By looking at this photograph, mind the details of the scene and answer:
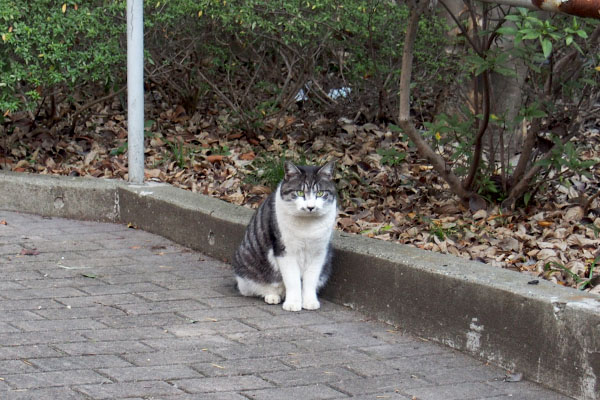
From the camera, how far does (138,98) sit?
6613mm

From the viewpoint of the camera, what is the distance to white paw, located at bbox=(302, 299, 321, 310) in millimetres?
4977

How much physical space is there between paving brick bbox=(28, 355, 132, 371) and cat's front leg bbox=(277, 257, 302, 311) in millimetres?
1173

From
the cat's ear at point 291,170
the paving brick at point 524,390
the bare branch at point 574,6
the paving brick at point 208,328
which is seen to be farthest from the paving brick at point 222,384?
the bare branch at point 574,6

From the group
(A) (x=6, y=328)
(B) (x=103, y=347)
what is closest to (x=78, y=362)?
(B) (x=103, y=347)

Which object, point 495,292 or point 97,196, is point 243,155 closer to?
point 97,196

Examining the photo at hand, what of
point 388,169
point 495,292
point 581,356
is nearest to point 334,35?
point 388,169

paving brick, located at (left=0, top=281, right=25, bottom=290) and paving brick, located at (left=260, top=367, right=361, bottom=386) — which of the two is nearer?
paving brick, located at (left=260, top=367, right=361, bottom=386)

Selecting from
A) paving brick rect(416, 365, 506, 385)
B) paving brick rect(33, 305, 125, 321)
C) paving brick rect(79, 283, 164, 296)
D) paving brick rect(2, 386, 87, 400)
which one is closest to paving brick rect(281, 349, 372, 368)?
paving brick rect(416, 365, 506, 385)

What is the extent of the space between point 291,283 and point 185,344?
0.85 m

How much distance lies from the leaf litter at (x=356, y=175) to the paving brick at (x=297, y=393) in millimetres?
1644

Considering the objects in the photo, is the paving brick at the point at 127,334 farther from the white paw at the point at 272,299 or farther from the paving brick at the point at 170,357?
the white paw at the point at 272,299

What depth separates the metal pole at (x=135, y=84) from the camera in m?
6.49

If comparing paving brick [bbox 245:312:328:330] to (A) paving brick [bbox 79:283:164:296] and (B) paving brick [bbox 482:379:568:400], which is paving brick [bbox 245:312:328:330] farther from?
(B) paving brick [bbox 482:379:568:400]

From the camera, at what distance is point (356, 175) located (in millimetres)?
6953
